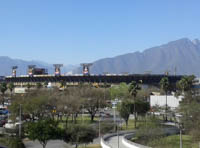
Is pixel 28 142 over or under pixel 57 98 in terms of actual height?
under

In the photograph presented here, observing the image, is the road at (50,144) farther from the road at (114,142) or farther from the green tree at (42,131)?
the green tree at (42,131)


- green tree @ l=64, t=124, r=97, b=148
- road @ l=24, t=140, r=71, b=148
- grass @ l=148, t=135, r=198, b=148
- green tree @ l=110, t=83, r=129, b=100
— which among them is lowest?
road @ l=24, t=140, r=71, b=148

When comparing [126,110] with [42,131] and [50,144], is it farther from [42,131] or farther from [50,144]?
[42,131]

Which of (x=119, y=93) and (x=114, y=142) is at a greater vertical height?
(x=119, y=93)

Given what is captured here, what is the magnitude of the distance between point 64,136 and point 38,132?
15.2ft

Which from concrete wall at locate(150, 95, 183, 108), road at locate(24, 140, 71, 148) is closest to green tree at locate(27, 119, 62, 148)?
road at locate(24, 140, 71, 148)

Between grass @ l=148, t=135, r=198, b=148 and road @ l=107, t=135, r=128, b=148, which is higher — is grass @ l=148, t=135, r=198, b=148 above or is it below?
below

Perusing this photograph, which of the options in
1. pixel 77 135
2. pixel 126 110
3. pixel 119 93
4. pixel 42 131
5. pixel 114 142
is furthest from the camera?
pixel 119 93

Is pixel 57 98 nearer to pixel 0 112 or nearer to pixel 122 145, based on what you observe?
pixel 0 112

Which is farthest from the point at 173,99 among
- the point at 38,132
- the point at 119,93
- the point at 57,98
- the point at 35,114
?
the point at 38,132

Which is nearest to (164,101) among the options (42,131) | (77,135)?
(77,135)

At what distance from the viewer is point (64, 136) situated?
51.2 m

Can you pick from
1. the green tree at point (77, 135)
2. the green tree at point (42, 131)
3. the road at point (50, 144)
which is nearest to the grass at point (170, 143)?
the green tree at point (77, 135)

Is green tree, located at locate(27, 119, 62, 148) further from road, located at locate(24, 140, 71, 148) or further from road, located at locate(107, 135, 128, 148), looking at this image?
road, located at locate(107, 135, 128, 148)
